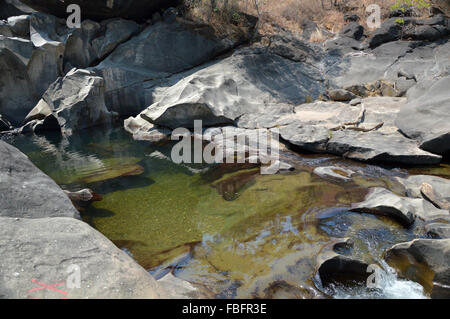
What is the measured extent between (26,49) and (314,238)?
1266cm

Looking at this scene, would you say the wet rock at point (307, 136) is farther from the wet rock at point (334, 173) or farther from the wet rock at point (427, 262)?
the wet rock at point (427, 262)

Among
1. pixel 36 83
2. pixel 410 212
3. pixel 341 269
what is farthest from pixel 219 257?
pixel 36 83

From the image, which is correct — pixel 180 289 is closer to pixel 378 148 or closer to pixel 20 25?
pixel 378 148

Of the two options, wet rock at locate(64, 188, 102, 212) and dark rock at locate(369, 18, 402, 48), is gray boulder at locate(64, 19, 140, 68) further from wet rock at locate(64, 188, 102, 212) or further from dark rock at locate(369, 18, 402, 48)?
wet rock at locate(64, 188, 102, 212)

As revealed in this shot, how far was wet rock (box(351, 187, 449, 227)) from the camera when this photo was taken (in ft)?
14.1

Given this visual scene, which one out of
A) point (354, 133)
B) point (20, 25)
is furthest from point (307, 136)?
point (20, 25)

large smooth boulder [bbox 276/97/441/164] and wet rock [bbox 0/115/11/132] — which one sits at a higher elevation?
large smooth boulder [bbox 276/97/441/164]

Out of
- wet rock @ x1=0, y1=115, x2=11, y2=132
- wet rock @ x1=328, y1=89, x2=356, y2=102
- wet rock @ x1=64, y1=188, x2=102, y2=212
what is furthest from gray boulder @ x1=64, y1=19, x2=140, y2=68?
wet rock @ x1=64, y1=188, x2=102, y2=212

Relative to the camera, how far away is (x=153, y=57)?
1296cm

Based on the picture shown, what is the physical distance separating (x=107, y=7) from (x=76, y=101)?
4300 millimetres

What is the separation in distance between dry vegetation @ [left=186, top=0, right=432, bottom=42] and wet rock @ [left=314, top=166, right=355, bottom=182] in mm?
9046

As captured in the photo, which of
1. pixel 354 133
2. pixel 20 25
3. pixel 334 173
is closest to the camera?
pixel 334 173

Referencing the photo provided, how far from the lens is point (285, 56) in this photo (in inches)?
484
